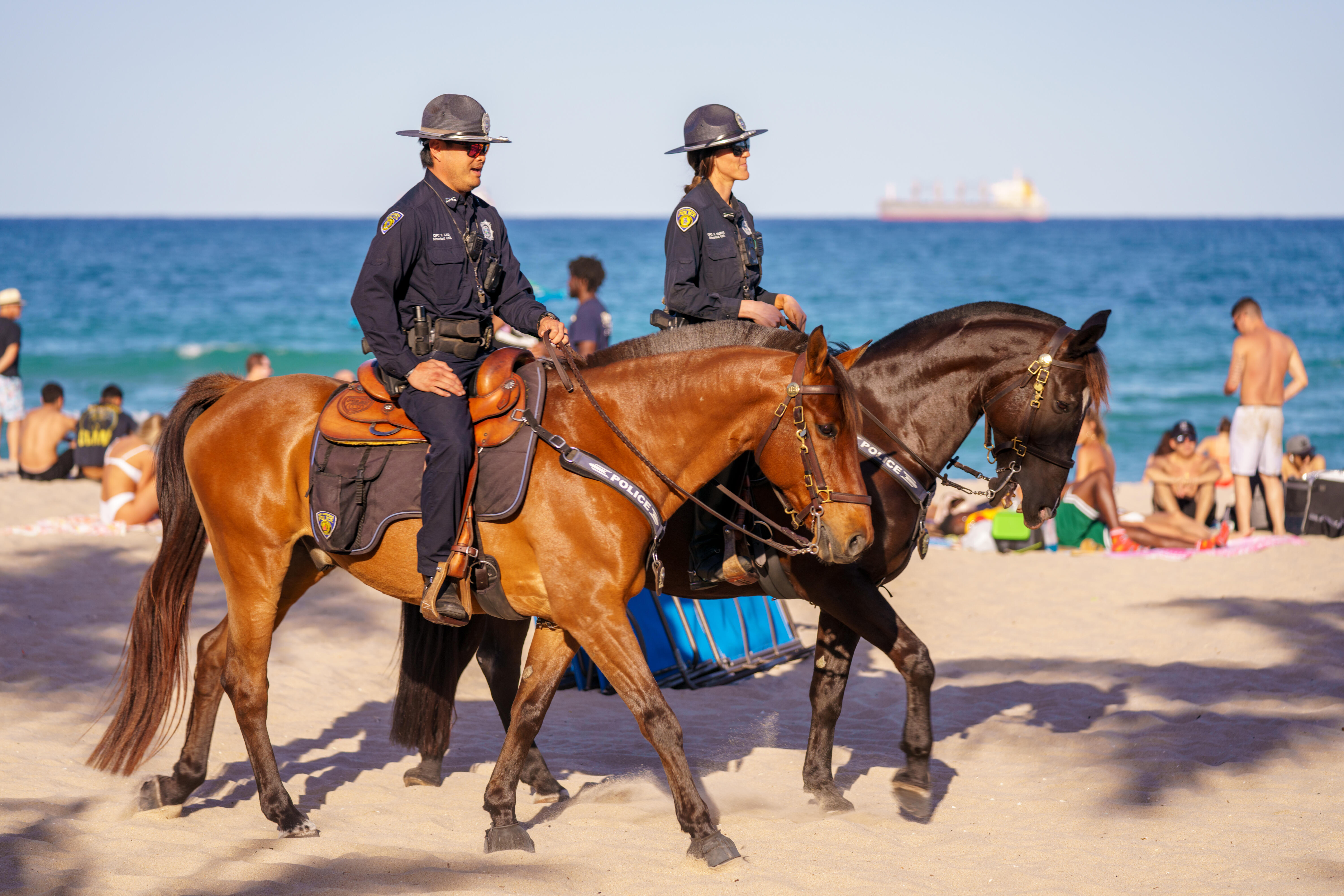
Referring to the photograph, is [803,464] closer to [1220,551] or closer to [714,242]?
[714,242]

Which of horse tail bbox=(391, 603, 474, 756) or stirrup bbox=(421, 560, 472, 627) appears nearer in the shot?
stirrup bbox=(421, 560, 472, 627)

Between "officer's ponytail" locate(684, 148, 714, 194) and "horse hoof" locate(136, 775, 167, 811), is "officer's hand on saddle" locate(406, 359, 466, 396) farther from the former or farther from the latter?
"horse hoof" locate(136, 775, 167, 811)

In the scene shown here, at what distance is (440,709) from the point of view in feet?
19.2

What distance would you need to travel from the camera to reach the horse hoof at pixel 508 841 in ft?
15.9

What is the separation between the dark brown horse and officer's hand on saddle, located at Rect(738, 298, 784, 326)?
462 mm

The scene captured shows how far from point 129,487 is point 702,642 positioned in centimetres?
663

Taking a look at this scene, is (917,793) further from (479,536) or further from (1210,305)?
(1210,305)

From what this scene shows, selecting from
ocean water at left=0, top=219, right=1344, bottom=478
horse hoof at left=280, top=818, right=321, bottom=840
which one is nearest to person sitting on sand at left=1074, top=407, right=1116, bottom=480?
ocean water at left=0, top=219, right=1344, bottom=478

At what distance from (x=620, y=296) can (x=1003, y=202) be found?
351 ft

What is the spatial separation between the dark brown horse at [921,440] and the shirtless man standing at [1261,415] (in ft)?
25.8

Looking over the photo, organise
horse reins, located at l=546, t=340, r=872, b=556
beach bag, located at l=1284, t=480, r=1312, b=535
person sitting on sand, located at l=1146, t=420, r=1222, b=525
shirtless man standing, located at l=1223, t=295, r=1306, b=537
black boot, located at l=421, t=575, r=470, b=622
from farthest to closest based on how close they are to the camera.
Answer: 1. person sitting on sand, located at l=1146, t=420, r=1222, b=525
2. beach bag, located at l=1284, t=480, r=1312, b=535
3. shirtless man standing, located at l=1223, t=295, r=1306, b=537
4. black boot, located at l=421, t=575, r=470, b=622
5. horse reins, located at l=546, t=340, r=872, b=556

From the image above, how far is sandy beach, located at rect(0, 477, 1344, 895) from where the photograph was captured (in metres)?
4.55

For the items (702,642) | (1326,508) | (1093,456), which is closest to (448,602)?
(702,642)

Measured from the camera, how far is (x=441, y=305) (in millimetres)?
4941
